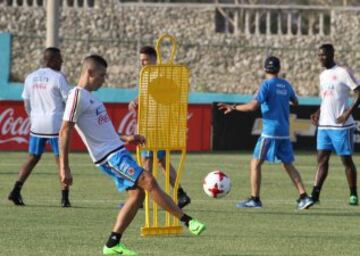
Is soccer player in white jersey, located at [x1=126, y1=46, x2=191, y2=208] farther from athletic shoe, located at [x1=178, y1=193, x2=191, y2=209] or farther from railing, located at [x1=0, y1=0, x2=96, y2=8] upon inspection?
railing, located at [x1=0, y1=0, x2=96, y2=8]

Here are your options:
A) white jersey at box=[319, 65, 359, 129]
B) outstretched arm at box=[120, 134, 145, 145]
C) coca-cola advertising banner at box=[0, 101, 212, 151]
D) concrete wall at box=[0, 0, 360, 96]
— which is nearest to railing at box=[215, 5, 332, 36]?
concrete wall at box=[0, 0, 360, 96]

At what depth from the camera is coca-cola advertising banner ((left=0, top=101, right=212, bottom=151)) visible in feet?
99.8

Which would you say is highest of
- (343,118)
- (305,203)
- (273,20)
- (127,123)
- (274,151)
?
(273,20)

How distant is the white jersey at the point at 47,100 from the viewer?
1786 centimetres

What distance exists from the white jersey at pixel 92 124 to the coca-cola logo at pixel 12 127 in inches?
707

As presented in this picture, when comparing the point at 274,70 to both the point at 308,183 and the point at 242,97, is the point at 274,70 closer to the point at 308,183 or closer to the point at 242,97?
the point at 308,183

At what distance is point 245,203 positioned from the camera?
17812 millimetres

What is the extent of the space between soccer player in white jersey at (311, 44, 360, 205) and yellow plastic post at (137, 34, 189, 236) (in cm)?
472

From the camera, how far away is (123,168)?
12500 millimetres

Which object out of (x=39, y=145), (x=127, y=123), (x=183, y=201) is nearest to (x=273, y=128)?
(x=183, y=201)

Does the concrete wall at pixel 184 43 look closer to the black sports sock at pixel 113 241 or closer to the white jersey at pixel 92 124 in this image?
the white jersey at pixel 92 124

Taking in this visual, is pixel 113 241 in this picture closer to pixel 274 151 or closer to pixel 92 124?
pixel 92 124

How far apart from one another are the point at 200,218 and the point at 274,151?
2.32 metres

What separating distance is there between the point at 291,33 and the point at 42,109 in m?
36.8
